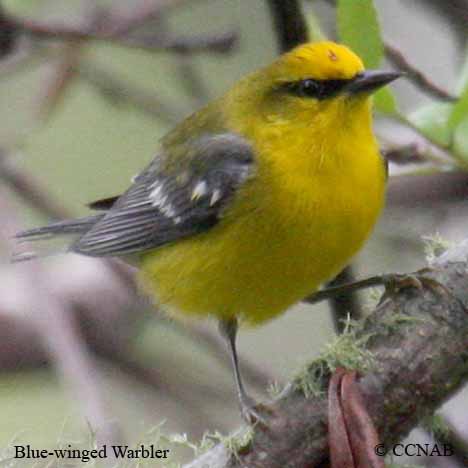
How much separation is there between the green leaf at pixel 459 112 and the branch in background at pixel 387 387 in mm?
611

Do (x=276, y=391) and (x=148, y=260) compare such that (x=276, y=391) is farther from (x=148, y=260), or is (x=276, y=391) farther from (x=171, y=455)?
(x=148, y=260)

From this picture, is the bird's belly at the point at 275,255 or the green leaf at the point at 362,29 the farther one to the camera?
the bird's belly at the point at 275,255

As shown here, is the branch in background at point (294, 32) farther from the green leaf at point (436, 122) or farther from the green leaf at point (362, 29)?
the green leaf at point (436, 122)

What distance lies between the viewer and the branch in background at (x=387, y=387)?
5.56ft

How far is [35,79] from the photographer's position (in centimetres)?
522

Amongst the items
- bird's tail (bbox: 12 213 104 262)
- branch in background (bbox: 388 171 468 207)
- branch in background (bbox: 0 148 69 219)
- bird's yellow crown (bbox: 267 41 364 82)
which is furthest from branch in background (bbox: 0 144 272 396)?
bird's yellow crown (bbox: 267 41 364 82)

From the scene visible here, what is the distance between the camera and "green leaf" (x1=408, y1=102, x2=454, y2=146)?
7.72 ft

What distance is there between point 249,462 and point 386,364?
0.96ft

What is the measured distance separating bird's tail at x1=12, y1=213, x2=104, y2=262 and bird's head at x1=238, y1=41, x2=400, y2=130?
2.75ft

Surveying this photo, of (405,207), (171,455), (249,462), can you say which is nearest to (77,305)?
(405,207)

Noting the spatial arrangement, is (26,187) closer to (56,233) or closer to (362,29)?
(56,233)

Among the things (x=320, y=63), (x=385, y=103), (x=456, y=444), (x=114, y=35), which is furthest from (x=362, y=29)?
(x=114, y=35)

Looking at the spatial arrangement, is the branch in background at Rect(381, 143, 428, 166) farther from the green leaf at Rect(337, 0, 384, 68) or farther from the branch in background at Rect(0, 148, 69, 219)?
the branch in background at Rect(0, 148, 69, 219)

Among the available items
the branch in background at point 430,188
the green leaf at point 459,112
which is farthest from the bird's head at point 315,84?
the branch in background at point 430,188
